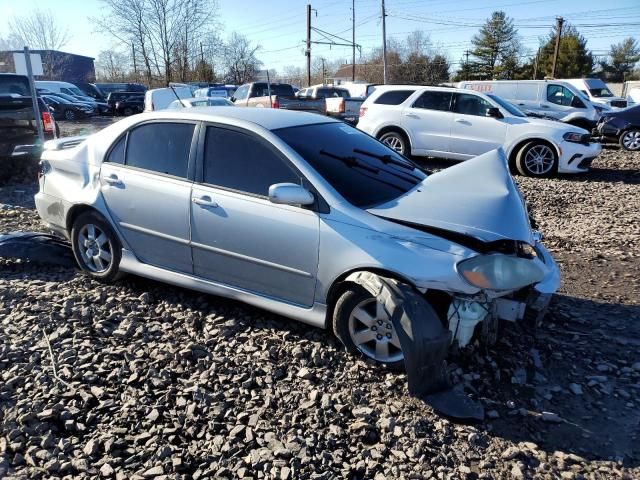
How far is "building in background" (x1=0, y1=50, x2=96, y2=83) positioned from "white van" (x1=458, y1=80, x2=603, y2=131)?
3678cm

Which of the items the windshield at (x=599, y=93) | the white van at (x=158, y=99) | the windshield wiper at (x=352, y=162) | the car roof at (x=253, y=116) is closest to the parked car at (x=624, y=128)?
the windshield at (x=599, y=93)

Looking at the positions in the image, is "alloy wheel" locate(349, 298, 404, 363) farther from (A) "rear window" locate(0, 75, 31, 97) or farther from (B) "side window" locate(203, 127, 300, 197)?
(A) "rear window" locate(0, 75, 31, 97)

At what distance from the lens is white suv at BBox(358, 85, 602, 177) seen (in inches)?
407

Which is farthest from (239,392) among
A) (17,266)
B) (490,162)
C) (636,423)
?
(17,266)

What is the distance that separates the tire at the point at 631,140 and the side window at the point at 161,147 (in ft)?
45.4

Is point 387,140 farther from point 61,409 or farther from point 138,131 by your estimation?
point 61,409

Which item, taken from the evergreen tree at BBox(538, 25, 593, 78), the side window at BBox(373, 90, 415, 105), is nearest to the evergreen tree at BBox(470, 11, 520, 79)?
the evergreen tree at BBox(538, 25, 593, 78)

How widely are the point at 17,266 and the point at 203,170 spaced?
8.56 ft

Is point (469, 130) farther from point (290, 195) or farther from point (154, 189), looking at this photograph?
point (290, 195)

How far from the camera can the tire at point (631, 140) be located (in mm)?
14211

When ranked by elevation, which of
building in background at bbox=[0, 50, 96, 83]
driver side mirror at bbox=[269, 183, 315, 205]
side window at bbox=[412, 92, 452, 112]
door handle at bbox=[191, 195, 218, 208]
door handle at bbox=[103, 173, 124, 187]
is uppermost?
building in background at bbox=[0, 50, 96, 83]

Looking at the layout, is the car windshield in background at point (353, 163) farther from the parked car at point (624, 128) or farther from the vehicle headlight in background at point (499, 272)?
the parked car at point (624, 128)

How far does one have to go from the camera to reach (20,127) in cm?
904

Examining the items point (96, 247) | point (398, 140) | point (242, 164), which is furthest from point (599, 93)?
point (96, 247)
